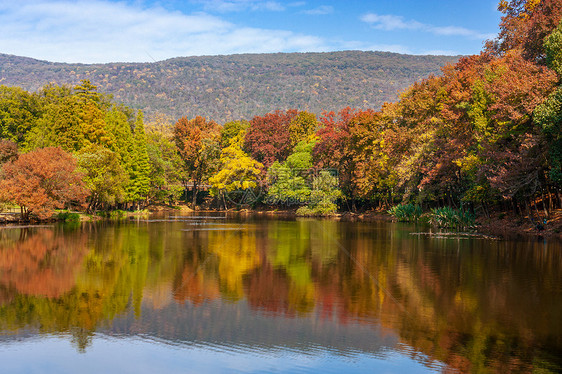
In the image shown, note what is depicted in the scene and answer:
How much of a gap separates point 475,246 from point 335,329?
18.3 meters

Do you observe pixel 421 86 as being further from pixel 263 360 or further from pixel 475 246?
pixel 263 360

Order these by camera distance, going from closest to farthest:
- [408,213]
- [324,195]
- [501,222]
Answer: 1. [501,222]
2. [408,213]
3. [324,195]

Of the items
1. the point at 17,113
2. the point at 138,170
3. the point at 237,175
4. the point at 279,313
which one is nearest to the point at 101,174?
the point at 138,170

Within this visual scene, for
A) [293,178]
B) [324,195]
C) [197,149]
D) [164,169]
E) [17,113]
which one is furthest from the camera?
[197,149]

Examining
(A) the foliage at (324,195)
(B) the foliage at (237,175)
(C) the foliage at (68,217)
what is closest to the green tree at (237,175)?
(B) the foliage at (237,175)

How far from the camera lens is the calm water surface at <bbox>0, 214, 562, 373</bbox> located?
8.88 m

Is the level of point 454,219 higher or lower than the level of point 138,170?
lower

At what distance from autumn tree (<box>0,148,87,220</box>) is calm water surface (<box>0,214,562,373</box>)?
18640 millimetres

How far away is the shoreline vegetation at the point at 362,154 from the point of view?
30594mm

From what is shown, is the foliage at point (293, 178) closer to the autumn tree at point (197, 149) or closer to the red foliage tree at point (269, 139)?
the red foliage tree at point (269, 139)

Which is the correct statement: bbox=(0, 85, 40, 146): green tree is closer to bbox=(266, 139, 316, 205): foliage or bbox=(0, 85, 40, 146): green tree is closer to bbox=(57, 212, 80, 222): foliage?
bbox=(57, 212, 80, 222): foliage

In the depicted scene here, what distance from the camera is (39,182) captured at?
41312 mm

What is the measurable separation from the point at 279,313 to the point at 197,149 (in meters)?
79.6

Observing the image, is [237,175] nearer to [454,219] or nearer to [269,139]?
[269,139]
